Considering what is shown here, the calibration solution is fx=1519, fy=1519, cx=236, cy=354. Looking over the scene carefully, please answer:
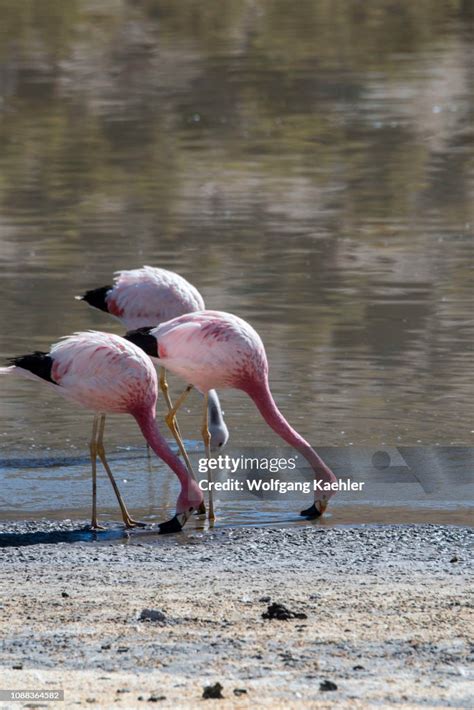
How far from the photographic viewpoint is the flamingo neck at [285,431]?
7949 millimetres

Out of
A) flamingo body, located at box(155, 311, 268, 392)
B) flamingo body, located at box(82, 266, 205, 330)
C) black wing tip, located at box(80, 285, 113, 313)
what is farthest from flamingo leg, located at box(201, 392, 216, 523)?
black wing tip, located at box(80, 285, 113, 313)

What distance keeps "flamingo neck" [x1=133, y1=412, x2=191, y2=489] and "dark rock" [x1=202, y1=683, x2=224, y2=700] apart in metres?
2.99

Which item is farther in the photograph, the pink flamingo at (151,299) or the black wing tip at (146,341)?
Result: the pink flamingo at (151,299)

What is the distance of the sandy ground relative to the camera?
482cm

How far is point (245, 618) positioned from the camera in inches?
227

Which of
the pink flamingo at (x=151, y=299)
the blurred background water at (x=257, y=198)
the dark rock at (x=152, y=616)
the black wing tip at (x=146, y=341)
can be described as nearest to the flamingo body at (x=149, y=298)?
the pink flamingo at (x=151, y=299)

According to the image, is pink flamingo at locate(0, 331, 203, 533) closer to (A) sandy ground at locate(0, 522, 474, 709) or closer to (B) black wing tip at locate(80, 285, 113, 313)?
(A) sandy ground at locate(0, 522, 474, 709)

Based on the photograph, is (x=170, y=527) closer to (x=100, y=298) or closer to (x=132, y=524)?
(x=132, y=524)

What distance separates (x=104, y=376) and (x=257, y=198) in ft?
39.4

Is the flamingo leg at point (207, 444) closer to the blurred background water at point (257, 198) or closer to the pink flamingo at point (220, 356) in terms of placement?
the pink flamingo at point (220, 356)

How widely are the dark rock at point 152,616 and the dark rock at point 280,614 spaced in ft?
1.26

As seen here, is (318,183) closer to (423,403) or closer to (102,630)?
(423,403)

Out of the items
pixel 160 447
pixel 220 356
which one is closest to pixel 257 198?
pixel 220 356

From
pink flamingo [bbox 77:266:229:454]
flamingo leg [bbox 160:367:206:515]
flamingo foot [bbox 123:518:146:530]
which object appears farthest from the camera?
pink flamingo [bbox 77:266:229:454]
